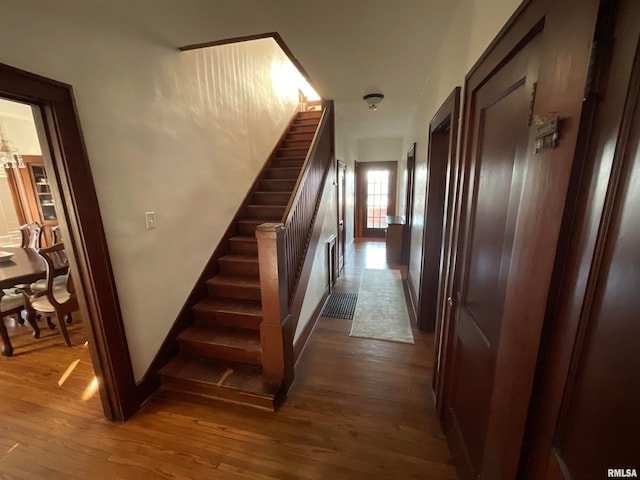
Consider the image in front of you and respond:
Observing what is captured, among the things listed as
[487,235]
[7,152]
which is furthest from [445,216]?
[7,152]

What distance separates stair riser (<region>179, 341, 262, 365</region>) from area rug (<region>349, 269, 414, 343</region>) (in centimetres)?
110

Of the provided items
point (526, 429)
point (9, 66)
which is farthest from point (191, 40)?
point (526, 429)

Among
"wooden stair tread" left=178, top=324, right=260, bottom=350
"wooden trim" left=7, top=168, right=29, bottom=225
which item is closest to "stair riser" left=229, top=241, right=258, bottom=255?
"wooden stair tread" left=178, top=324, right=260, bottom=350

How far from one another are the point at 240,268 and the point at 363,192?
507 cm

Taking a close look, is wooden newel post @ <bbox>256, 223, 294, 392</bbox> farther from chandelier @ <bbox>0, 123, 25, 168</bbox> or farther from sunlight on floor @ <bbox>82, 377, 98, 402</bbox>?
chandelier @ <bbox>0, 123, 25, 168</bbox>

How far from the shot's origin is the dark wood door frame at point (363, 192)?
22.0ft

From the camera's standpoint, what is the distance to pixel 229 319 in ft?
7.61

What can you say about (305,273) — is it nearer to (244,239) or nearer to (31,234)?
(244,239)

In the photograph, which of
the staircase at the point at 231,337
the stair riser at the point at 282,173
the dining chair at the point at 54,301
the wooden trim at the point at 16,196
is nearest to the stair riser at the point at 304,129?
the stair riser at the point at 282,173

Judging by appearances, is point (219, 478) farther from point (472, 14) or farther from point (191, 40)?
point (191, 40)

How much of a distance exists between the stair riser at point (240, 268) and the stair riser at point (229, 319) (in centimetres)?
49

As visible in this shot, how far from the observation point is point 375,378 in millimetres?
2135

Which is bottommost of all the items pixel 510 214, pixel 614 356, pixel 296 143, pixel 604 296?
pixel 614 356

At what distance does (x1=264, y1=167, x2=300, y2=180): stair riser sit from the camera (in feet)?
11.9
